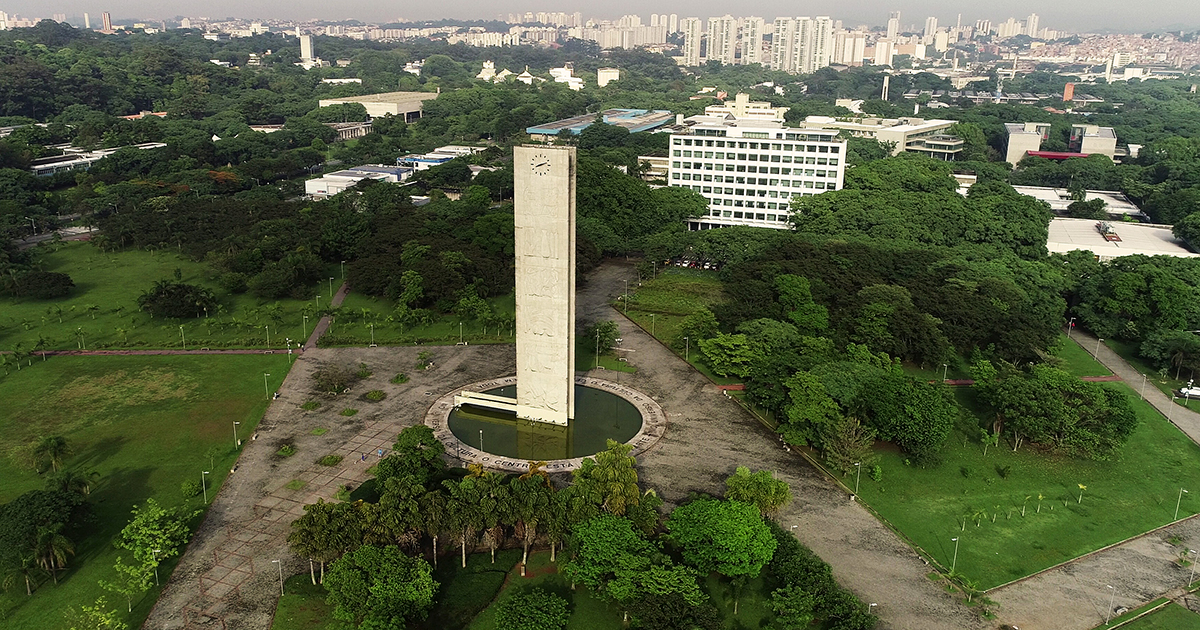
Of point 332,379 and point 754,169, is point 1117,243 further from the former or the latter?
point 332,379

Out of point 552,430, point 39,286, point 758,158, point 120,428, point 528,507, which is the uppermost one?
A: point 758,158

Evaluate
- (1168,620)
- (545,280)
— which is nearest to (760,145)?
(545,280)

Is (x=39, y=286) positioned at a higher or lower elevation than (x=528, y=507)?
higher

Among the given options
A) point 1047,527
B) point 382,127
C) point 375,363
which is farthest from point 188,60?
point 1047,527

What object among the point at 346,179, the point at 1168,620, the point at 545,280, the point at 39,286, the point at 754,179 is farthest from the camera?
the point at 346,179

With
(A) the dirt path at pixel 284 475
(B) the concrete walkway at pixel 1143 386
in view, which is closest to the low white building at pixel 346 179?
(A) the dirt path at pixel 284 475

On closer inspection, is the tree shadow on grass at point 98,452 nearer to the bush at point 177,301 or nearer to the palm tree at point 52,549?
the palm tree at point 52,549
